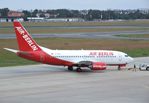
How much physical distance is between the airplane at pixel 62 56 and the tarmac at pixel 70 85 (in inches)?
38.3

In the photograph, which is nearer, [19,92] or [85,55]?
[19,92]

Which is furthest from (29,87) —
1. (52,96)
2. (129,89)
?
(129,89)

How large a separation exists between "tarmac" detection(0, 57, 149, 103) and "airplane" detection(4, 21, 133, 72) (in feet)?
3.19

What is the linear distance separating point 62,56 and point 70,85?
1304cm

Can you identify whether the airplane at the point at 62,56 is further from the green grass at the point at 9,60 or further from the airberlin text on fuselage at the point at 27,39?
the green grass at the point at 9,60

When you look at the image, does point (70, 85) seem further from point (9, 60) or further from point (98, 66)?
point (9, 60)

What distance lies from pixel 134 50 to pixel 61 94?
46.4m

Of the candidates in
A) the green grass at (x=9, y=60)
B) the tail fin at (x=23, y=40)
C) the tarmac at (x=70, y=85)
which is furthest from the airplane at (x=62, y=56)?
the green grass at (x=9, y=60)

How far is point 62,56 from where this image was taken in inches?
2052

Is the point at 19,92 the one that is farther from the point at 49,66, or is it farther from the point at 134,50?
the point at 134,50

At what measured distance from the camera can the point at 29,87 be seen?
124 feet

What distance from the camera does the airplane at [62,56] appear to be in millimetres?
51125

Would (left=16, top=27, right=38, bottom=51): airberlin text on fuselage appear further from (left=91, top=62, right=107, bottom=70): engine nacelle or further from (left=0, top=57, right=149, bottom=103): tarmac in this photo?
(left=91, top=62, right=107, bottom=70): engine nacelle

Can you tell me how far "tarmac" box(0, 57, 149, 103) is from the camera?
104ft
